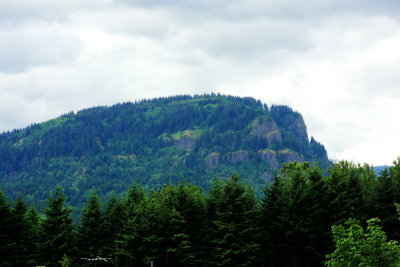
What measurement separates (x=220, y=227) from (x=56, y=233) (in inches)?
858

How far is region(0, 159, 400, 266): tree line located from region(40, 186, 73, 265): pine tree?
126mm

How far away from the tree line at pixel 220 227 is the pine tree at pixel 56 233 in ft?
0.41

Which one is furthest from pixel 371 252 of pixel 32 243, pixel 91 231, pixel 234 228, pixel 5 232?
pixel 5 232

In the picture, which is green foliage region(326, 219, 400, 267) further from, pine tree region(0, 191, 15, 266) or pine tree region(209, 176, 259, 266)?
pine tree region(0, 191, 15, 266)

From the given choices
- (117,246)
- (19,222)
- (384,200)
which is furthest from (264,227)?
(19,222)

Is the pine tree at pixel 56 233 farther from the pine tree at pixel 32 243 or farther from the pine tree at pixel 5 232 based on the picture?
the pine tree at pixel 5 232

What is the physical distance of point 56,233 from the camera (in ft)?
199

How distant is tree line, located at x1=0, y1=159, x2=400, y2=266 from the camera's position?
58.1m

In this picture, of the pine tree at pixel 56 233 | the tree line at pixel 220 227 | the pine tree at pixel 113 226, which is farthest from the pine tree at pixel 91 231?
the pine tree at pixel 56 233

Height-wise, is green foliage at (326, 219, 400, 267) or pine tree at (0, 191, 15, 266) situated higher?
pine tree at (0, 191, 15, 266)

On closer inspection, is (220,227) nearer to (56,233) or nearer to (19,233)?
(56,233)

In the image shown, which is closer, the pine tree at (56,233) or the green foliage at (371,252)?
the green foliage at (371,252)

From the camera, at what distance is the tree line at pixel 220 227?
58.1 m

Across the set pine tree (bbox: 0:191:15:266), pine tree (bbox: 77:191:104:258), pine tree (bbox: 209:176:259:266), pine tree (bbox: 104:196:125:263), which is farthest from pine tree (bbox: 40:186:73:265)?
pine tree (bbox: 209:176:259:266)
